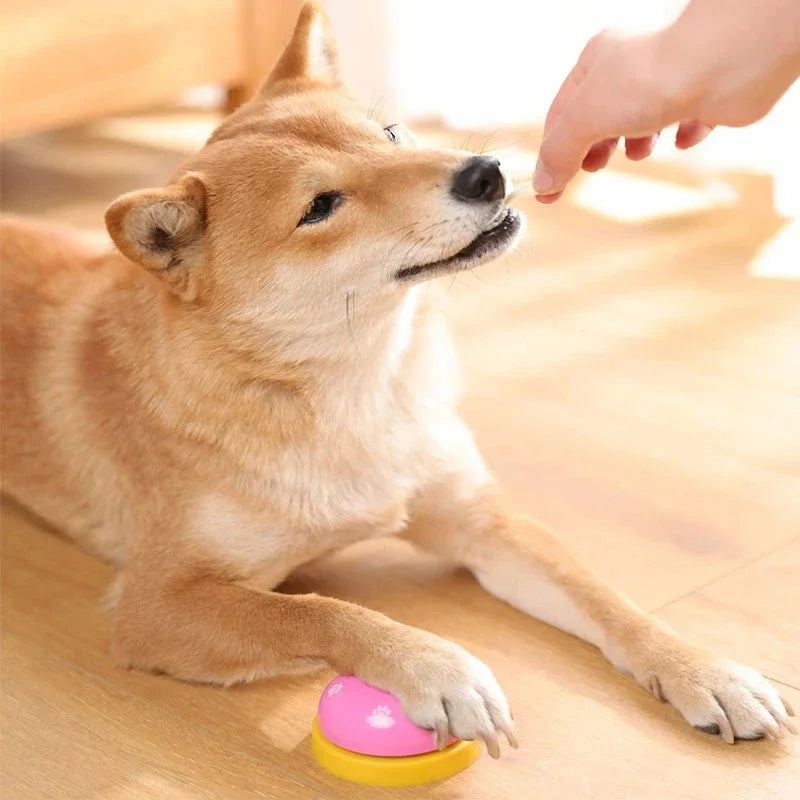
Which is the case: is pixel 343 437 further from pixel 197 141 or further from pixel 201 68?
pixel 197 141

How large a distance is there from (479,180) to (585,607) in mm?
Result: 616

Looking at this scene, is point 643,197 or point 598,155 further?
point 643,197

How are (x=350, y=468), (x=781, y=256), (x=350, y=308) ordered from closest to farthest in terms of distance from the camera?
1. (x=350, y=308)
2. (x=350, y=468)
3. (x=781, y=256)

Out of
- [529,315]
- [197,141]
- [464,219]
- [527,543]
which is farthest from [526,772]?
[197,141]

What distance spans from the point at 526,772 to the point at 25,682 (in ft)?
2.40

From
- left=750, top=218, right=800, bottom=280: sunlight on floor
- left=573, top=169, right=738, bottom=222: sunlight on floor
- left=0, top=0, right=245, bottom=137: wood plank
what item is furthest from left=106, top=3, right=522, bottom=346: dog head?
left=573, top=169, right=738, bottom=222: sunlight on floor

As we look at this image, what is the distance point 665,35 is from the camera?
139cm

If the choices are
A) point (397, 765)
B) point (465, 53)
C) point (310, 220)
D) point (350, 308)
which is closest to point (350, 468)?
point (350, 308)

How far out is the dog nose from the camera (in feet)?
5.56

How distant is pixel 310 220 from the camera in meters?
1.75

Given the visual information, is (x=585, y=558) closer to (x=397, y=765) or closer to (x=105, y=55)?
(x=397, y=765)

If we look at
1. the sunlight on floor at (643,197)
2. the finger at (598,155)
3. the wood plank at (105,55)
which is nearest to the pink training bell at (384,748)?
the finger at (598,155)

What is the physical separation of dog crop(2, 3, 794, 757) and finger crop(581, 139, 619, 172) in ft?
0.37

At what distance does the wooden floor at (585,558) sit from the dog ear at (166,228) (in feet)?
1.86
